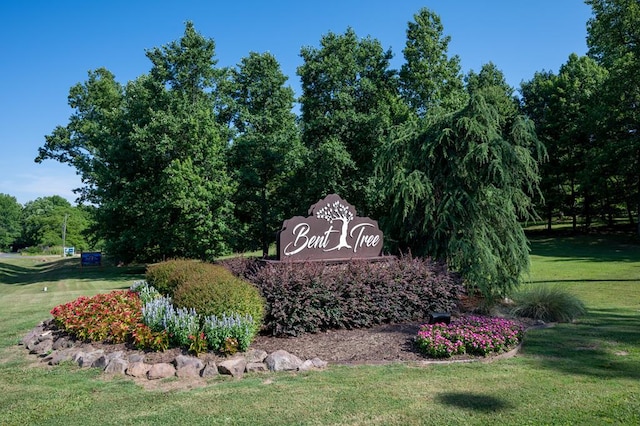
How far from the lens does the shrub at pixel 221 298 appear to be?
6.68 metres

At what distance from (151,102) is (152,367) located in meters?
20.7

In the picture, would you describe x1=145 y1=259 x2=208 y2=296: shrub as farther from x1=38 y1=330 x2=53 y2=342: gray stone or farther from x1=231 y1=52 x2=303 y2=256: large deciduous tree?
x1=231 y1=52 x2=303 y2=256: large deciduous tree

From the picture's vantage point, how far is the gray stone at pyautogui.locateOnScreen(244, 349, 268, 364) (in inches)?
237

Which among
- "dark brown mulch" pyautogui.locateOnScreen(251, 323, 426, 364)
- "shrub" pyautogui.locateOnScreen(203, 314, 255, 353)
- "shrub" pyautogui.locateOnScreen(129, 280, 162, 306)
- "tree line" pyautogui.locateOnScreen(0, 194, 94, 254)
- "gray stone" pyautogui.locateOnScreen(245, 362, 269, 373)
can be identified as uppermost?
"tree line" pyautogui.locateOnScreen(0, 194, 94, 254)

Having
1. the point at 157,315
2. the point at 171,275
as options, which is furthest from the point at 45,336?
the point at 171,275

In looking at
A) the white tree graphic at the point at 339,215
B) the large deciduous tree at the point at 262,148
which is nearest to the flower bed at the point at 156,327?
the white tree graphic at the point at 339,215

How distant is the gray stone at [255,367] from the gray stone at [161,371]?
924 millimetres

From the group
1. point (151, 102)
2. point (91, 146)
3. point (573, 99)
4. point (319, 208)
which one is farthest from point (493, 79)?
point (319, 208)

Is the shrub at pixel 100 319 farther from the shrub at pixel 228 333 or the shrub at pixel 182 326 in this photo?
the shrub at pixel 228 333

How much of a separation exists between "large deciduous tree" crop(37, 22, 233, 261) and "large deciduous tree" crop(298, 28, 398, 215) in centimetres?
499

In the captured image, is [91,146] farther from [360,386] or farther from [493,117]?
[360,386]

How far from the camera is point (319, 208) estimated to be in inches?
393

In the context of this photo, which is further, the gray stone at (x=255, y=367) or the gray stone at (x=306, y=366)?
the gray stone at (x=306, y=366)

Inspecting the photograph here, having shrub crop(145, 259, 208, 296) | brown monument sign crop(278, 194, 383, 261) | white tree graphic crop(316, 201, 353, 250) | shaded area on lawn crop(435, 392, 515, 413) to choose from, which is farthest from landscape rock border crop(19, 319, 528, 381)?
white tree graphic crop(316, 201, 353, 250)
